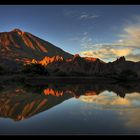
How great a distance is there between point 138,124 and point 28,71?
6345 cm

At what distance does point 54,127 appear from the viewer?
1050 centimetres

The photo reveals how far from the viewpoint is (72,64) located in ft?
427

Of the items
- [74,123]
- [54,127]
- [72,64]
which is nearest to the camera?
[54,127]

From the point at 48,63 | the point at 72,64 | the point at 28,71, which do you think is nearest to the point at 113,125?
the point at 28,71

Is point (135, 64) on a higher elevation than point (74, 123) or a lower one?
higher

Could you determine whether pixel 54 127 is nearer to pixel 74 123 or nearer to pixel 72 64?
pixel 74 123
